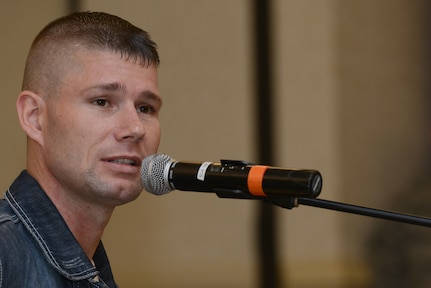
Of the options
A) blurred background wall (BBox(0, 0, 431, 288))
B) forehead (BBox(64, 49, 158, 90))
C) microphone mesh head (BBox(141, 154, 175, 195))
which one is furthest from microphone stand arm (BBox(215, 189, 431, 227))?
blurred background wall (BBox(0, 0, 431, 288))

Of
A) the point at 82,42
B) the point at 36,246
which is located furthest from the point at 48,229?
the point at 82,42

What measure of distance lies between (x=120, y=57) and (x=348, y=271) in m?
2.63

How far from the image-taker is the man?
1799mm

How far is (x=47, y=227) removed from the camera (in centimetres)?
179

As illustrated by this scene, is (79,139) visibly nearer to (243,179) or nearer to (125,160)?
(125,160)

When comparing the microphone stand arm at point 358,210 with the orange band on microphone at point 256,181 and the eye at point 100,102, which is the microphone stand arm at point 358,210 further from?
the eye at point 100,102

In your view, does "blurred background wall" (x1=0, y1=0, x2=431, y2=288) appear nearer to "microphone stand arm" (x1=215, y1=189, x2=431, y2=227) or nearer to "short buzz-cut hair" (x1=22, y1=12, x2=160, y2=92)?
"short buzz-cut hair" (x1=22, y1=12, x2=160, y2=92)

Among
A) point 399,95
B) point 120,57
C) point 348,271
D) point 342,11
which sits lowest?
point 348,271

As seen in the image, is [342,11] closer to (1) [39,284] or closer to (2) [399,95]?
(2) [399,95]

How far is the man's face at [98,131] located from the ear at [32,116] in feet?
0.07

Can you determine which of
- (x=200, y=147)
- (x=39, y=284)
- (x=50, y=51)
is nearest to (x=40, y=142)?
(x=50, y=51)

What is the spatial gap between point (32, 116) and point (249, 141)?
90.9 inches

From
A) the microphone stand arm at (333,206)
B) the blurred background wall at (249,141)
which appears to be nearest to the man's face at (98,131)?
the microphone stand arm at (333,206)

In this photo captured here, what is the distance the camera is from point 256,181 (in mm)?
1541
